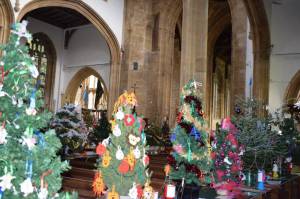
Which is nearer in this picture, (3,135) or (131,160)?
(3,135)

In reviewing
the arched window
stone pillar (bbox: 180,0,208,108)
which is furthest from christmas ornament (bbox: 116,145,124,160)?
the arched window

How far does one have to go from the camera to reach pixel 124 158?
2953 millimetres

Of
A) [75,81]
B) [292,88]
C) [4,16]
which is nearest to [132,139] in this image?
[4,16]

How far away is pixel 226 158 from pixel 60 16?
47.6 ft

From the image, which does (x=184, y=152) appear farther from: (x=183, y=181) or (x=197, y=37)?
(x=197, y=37)

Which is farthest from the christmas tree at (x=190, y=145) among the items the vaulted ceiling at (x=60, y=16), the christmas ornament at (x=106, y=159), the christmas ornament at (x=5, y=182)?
the vaulted ceiling at (x=60, y=16)

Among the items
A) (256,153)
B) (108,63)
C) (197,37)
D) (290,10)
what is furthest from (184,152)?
(108,63)

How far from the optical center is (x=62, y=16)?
16969mm

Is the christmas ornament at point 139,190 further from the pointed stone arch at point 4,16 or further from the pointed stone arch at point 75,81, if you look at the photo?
the pointed stone arch at point 75,81

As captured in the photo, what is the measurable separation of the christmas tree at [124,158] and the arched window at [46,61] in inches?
623

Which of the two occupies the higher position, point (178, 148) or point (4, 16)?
point (4, 16)

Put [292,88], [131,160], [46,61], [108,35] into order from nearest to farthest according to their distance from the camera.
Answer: [131,160] → [292,88] → [108,35] → [46,61]

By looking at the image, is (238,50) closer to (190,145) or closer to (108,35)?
(108,35)

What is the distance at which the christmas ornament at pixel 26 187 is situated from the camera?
1.63 metres
